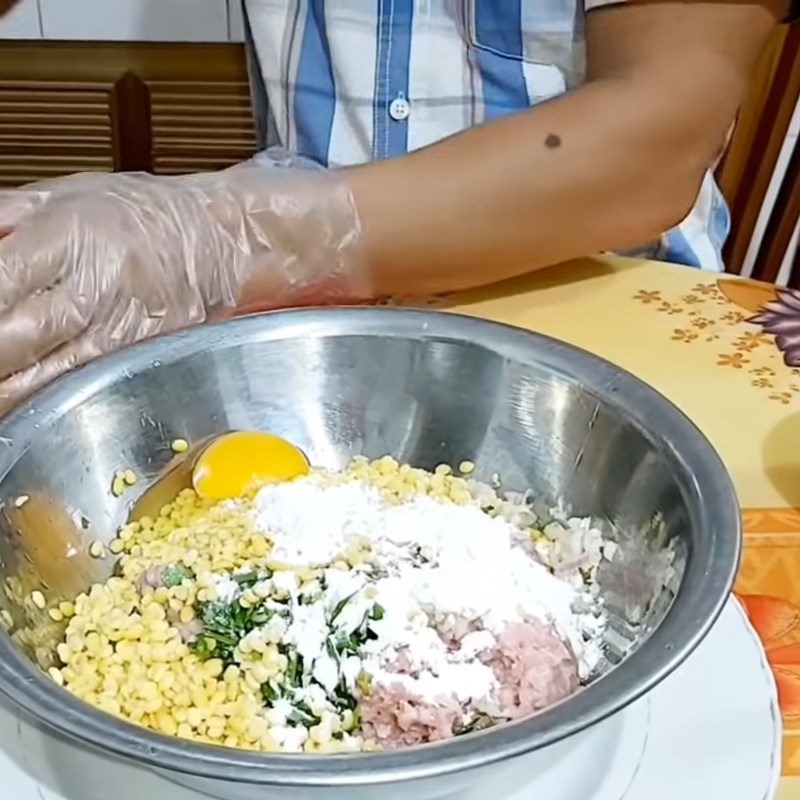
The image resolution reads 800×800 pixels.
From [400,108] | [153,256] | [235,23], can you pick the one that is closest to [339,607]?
[153,256]

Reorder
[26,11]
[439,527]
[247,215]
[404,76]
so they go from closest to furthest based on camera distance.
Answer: [439,527]
[247,215]
[404,76]
[26,11]

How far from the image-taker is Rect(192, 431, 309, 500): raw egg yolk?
30.1 inches

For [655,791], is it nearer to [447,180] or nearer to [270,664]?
[270,664]

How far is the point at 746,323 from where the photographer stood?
973mm

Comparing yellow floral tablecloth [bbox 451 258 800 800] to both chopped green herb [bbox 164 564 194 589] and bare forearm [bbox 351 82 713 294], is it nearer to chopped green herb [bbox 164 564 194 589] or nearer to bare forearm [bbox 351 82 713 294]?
bare forearm [bbox 351 82 713 294]

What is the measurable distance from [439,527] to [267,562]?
0.32ft

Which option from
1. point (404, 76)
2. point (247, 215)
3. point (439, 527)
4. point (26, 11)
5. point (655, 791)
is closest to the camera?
point (655, 791)

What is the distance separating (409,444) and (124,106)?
45.8 inches

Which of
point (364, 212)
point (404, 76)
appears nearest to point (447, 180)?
point (364, 212)

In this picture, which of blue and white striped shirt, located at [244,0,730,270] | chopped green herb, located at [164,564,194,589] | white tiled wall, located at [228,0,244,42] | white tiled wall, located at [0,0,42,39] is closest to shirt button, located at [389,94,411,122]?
blue and white striped shirt, located at [244,0,730,270]

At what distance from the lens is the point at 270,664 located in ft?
2.09

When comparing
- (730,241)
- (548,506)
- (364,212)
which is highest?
(364,212)

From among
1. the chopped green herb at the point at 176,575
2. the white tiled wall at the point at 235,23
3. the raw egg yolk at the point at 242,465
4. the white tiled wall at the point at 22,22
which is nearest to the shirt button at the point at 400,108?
the raw egg yolk at the point at 242,465

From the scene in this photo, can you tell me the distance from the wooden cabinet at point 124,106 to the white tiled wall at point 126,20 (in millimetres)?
14
